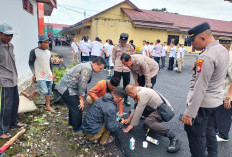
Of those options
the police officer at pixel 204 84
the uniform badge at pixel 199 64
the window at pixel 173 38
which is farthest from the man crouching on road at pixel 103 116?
the window at pixel 173 38

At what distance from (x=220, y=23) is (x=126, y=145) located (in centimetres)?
3091

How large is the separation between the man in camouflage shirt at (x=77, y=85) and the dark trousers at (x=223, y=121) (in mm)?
2436

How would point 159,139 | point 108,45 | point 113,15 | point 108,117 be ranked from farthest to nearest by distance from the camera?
point 113,15 → point 108,45 → point 159,139 → point 108,117

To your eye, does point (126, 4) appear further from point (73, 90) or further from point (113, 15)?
point (73, 90)

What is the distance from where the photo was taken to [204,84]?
1729mm

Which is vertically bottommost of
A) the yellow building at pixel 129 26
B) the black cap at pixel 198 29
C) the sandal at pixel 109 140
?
the sandal at pixel 109 140

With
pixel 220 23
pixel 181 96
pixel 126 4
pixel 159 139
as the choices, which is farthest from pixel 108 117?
pixel 220 23

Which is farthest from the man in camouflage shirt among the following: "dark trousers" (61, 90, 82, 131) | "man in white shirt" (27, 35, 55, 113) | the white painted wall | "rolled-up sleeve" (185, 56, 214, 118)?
the white painted wall

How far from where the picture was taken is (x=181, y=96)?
18.7 feet

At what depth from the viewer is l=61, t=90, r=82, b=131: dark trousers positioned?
291cm

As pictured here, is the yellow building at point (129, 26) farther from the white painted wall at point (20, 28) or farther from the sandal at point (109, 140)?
the sandal at point (109, 140)

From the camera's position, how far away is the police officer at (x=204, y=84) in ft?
5.60

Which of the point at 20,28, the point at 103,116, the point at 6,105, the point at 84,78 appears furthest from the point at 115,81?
the point at 20,28

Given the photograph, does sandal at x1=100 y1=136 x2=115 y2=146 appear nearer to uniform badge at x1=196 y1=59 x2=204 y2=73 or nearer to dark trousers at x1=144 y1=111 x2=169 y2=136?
dark trousers at x1=144 y1=111 x2=169 y2=136
